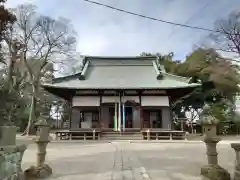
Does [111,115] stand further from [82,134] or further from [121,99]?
[82,134]

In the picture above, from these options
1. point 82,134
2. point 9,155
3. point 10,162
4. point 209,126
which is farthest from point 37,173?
point 82,134

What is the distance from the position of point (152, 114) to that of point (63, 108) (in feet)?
73.5

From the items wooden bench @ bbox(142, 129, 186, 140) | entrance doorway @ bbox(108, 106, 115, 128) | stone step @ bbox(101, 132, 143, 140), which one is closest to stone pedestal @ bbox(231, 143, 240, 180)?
wooden bench @ bbox(142, 129, 186, 140)

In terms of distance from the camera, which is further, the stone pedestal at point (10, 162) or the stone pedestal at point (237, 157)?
the stone pedestal at point (237, 157)

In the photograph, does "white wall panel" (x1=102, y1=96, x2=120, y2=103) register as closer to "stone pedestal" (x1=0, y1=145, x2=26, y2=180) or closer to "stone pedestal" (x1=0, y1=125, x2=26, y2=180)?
"stone pedestal" (x1=0, y1=145, x2=26, y2=180)

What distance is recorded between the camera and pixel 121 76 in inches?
893

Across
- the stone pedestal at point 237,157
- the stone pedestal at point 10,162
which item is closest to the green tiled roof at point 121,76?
the stone pedestal at point 237,157

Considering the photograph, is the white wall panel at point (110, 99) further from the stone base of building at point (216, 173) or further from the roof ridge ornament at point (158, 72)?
the stone base of building at point (216, 173)

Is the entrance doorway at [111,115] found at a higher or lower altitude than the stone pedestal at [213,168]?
higher

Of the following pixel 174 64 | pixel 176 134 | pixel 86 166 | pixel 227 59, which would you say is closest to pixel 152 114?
pixel 176 134

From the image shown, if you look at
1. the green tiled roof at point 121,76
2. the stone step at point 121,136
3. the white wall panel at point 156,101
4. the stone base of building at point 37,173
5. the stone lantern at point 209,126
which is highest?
the green tiled roof at point 121,76

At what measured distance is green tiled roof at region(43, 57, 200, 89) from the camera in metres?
19.6

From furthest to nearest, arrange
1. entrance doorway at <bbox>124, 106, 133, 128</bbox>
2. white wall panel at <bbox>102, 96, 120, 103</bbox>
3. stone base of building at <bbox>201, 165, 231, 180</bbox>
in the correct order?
entrance doorway at <bbox>124, 106, 133, 128</bbox> → white wall panel at <bbox>102, 96, 120, 103</bbox> → stone base of building at <bbox>201, 165, 231, 180</bbox>

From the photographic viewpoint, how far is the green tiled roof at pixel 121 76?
19.6 metres
